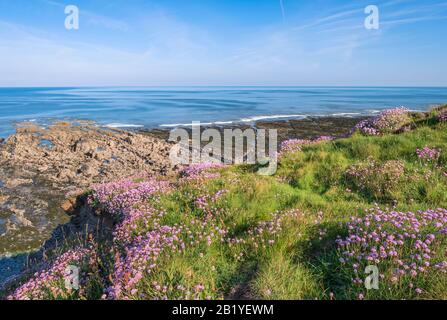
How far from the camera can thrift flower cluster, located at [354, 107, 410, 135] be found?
13.7 metres

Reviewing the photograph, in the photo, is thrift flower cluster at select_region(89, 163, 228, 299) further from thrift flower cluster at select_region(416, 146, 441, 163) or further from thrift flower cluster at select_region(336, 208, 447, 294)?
thrift flower cluster at select_region(416, 146, 441, 163)

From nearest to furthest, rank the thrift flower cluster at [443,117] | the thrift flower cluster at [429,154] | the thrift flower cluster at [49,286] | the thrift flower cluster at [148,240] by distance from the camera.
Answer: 1. the thrift flower cluster at [148,240]
2. the thrift flower cluster at [49,286]
3. the thrift flower cluster at [429,154]
4. the thrift flower cluster at [443,117]

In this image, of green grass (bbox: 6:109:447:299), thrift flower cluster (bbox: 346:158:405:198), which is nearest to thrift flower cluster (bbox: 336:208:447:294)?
green grass (bbox: 6:109:447:299)

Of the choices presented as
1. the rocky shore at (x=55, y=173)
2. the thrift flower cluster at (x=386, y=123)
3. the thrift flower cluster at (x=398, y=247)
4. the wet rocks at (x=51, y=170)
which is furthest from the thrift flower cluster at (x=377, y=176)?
the wet rocks at (x=51, y=170)

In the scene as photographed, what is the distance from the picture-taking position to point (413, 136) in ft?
37.6

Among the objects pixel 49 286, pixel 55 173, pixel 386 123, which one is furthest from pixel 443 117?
pixel 55 173

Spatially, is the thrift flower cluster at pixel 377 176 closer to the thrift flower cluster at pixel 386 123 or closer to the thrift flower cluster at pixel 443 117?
the thrift flower cluster at pixel 386 123

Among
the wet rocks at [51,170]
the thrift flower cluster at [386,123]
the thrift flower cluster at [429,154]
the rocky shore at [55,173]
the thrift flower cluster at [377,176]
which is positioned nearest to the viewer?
the thrift flower cluster at [377,176]

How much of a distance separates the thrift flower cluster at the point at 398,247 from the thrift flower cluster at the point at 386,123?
9.05 meters

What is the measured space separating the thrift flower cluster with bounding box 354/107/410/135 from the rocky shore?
12.4 ft

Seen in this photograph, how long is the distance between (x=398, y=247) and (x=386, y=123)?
1089 centimetres

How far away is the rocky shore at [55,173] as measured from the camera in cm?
1256
